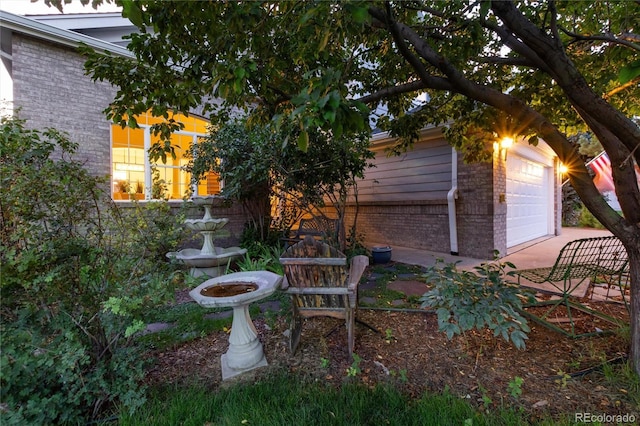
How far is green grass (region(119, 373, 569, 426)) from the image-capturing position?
182 cm

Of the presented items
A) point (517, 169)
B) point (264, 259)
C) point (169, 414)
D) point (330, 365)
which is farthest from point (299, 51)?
point (517, 169)

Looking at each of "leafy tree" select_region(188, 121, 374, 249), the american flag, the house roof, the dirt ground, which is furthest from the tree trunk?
the house roof

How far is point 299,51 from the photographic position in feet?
9.17

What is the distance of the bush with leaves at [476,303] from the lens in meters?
1.99

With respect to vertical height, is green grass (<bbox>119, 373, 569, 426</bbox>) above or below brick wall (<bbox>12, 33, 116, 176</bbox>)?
below

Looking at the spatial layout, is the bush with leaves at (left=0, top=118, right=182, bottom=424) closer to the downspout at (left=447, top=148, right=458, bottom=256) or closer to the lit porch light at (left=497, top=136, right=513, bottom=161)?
the downspout at (left=447, top=148, right=458, bottom=256)

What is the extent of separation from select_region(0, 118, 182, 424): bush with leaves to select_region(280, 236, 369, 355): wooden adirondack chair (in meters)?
1.00

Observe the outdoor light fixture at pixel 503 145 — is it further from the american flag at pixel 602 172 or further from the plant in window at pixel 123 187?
the plant in window at pixel 123 187

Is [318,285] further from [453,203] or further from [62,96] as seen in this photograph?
[62,96]

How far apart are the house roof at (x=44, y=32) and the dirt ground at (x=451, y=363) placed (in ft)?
19.0

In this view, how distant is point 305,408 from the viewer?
6.29 feet

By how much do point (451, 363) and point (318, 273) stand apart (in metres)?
1.35

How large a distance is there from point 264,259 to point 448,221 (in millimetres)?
4388

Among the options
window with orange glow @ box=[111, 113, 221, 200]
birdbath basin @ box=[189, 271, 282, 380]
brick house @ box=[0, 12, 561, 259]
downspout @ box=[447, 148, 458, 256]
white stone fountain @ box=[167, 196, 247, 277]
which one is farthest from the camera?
window with orange glow @ box=[111, 113, 221, 200]
